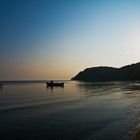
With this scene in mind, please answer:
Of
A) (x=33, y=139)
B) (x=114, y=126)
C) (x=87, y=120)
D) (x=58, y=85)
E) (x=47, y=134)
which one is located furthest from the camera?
(x=58, y=85)

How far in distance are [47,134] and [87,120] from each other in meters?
9.00

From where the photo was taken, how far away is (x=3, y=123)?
29.3 metres

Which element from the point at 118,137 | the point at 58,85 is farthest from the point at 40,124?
the point at 58,85

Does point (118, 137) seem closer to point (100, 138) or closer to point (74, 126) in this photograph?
point (100, 138)

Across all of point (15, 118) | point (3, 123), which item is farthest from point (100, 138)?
point (15, 118)

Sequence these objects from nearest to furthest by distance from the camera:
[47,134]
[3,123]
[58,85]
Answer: [47,134] → [3,123] → [58,85]

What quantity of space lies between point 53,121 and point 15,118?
19.1 feet

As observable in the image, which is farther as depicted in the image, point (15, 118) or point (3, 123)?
point (15, 118)

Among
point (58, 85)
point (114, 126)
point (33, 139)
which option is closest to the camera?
point (33, 139)

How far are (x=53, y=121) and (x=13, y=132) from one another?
24.3 feet

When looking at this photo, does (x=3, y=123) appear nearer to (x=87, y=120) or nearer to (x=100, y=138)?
(x=87, y=120)

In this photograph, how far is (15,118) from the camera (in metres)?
33.1

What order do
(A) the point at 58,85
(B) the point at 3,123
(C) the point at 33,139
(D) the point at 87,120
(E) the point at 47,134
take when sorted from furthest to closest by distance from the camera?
(A) the point at 58,85 → (D) the point at 87,120 → (B) the point at 3,123 → (E) the point at 47,134 → (C) the point at 33,139

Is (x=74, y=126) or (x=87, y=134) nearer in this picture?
(x=87, y=134)
